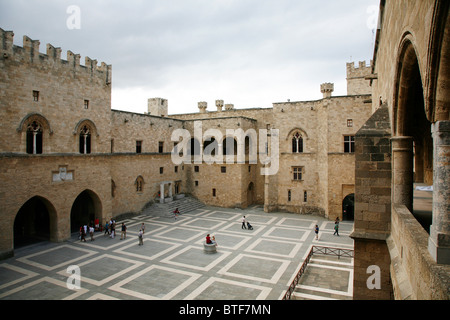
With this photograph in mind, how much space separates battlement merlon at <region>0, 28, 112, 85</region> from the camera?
16688mm

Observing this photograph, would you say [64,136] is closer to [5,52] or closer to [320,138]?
[5,52]

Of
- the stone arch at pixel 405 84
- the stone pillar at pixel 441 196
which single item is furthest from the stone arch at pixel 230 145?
the stone pillar at pixel 441 196

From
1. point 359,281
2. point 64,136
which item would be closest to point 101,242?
point 64,136

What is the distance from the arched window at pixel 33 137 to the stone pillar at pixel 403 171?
19630 mm

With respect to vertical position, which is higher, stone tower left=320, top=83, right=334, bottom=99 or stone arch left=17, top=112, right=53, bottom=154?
stone tower left=320, top=83, right=334, bottom=99

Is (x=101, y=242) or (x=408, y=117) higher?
(x=408, y=117)

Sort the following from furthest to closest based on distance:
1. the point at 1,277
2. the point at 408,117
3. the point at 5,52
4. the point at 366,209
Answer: the point at 5,52
the point at 1,277
the point at 366,209
the point at 408,117

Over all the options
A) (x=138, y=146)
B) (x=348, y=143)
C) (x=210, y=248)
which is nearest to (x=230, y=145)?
(x=138, y=146)

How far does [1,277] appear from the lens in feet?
45.5

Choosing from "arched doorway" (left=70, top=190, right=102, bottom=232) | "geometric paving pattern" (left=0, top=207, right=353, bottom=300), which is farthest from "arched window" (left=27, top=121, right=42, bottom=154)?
"geometric paving pattern" (left=0, top=207, right=353, bottom=300)

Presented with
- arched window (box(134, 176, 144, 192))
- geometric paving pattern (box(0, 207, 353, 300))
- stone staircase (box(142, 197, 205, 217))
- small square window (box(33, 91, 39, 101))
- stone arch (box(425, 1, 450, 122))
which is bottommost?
geometric paving pattern (box(0, 207, 353, 300))

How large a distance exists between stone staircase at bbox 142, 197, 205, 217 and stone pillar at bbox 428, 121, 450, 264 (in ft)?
81.3

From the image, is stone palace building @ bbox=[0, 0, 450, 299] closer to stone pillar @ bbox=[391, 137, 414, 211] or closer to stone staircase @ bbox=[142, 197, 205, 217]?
stone pillar @ bbox=[391, 137, 414, 211]

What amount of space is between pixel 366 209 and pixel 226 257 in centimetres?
1037
